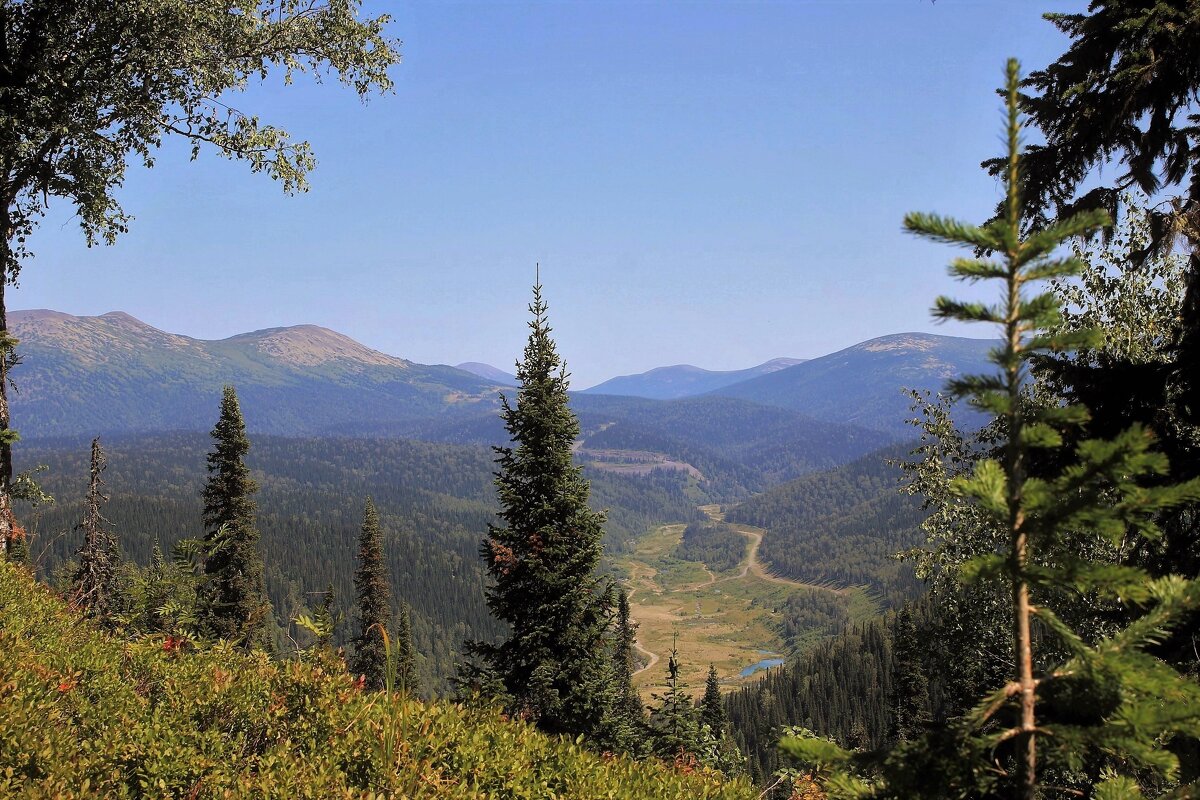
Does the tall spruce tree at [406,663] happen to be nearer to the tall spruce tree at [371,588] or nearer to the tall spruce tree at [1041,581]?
the tall spruce tree at [371,588]

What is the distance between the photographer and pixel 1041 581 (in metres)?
3.06

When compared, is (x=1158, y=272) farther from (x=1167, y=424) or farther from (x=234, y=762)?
(x=234, y=762)

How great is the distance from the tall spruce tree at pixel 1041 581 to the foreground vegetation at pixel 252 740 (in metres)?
3.30

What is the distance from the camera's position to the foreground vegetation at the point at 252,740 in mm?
4941

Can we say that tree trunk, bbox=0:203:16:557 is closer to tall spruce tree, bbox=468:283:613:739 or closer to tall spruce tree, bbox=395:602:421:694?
tall spruce tree, bbox=395:602:421:694

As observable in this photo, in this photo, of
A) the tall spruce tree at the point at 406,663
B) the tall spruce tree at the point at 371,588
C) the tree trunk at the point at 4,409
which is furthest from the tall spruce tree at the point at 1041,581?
the tall spruce tree at the point at 371,588

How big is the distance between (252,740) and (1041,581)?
6.13 m

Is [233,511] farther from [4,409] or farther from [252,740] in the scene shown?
[252,740]

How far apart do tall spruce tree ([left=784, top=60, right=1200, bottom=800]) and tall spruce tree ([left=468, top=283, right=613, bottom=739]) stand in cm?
1688

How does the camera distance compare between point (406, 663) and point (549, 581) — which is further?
point (549, 581)

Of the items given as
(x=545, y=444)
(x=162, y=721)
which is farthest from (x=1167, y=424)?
(x=545, y=444)

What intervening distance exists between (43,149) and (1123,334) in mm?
19740

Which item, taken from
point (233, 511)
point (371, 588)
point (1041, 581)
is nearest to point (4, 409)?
point (1041, 581)

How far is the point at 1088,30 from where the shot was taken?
30.4 ft
